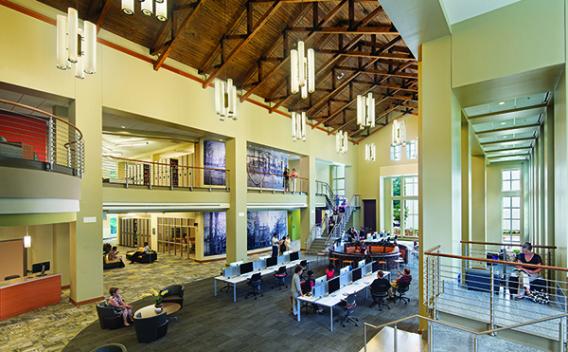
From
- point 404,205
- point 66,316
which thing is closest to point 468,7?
point 66,316

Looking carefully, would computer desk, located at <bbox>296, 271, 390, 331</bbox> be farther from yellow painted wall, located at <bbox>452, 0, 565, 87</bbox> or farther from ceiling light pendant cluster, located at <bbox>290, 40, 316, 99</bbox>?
yellow painted wall, located at <bbox>452, 0, 565, 87</bbox>

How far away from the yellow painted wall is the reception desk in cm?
1314

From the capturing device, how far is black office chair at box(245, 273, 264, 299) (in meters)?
10.5

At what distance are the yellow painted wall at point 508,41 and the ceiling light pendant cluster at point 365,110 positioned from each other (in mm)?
4717

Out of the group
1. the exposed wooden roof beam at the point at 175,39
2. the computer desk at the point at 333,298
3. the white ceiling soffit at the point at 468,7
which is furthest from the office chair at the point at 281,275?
the white ceiling soffit at the point at 468,7

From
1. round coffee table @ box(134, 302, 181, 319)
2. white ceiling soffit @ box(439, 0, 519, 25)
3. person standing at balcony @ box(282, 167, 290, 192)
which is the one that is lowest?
round coffee table @ box(134, 302, 181, 319)

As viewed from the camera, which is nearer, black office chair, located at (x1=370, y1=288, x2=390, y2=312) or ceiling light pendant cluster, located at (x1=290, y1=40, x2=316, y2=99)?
ceiling light pendant cluster, located at (x1=290, y1=40, x2=316, y2=99)

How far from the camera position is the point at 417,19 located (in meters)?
6.30

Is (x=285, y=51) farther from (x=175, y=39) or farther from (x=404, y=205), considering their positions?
(x=404, y=205)

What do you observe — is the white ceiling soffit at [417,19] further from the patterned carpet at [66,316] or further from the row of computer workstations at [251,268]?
the patterned carpet at [66,316]

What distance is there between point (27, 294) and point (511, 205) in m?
25.1

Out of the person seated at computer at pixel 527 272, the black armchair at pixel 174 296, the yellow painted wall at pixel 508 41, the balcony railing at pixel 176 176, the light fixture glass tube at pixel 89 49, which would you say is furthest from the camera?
the balcony railing at pixel 176 176

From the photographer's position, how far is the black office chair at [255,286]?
10.5 m

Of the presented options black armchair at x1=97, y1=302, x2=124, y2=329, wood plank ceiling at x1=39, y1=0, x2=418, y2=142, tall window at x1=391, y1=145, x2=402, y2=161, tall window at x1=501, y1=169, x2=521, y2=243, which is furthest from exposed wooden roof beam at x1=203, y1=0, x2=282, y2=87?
tall window at x1=501, y1=169, x2=521, y2=243
